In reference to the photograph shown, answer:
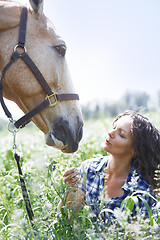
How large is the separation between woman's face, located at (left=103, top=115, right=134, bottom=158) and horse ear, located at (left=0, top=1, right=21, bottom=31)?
143 cm

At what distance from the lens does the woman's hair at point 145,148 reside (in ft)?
7.62

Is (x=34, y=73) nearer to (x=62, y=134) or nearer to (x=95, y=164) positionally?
(x=62, y=134)

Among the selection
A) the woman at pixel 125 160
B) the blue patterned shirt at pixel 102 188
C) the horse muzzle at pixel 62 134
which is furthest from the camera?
the horse muzzle at pixel 62 134

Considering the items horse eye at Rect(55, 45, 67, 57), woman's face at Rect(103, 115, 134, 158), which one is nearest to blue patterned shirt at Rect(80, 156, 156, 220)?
woman's face at Rect(103, 115, 134, 158)

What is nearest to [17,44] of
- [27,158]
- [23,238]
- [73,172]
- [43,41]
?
[43,41]

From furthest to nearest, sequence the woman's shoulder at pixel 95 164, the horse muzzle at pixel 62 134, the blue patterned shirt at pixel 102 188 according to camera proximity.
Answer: the horse muzzle at pixel 62 134 < the woman's shoulder at pixel 95 164 < the blue patterned shirt at pixel 102 188

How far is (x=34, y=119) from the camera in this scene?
2.58 meters

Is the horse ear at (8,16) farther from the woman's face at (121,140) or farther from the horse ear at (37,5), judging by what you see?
the woman's face at (121,140)

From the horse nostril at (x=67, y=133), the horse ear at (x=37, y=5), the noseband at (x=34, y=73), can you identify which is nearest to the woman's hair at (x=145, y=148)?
the horse nostril at (x=67, y=133)

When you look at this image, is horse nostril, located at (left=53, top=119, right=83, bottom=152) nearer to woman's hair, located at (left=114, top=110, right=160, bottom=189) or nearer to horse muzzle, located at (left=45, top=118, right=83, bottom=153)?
horse muzzle, located at (left=45, top=118, right=83, bottom=153)

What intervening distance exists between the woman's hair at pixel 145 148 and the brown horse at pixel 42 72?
0.58 metres

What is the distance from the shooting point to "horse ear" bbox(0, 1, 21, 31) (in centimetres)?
252

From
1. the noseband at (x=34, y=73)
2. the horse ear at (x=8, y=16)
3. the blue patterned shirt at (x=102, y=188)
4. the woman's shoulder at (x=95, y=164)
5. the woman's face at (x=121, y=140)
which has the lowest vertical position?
the blue patterned shirt at (x=102, y=188)

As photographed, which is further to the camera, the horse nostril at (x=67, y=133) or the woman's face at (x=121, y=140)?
the horse nostril at (x=67, y=133)
